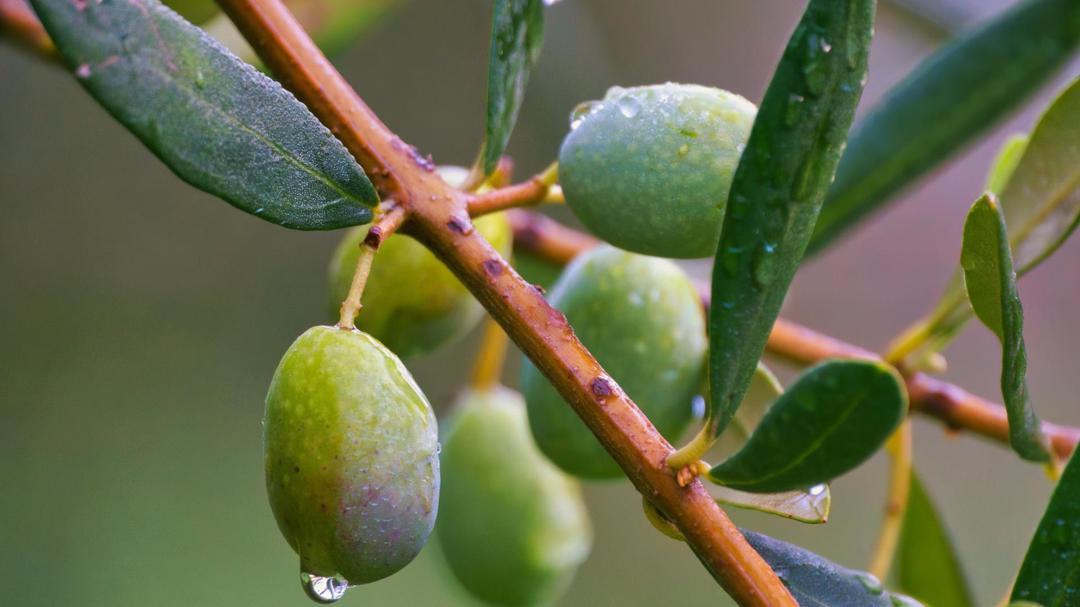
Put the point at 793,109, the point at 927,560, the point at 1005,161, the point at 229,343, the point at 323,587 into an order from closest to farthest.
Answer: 1. the point at 793,109
2. the point at 323,587
3. the point at 1005,161
4. the point at 927,560
5. the point at 229,343

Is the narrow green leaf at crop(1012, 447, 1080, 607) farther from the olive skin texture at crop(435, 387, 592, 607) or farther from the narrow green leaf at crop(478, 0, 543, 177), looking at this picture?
the olive skin texture at crop(435, 387, 592, 607)

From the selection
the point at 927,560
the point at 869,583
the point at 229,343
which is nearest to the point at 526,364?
the point at 869,583

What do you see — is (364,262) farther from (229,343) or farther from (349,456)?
(229,343)

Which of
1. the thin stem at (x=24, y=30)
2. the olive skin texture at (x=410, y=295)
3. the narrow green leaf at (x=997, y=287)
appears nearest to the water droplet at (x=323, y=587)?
the olive skin texture at (x=410, y=295)

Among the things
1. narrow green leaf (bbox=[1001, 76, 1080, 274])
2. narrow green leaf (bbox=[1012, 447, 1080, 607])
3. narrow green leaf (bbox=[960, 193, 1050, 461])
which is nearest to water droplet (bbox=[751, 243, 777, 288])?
narrow green leaf (bbox=[960, 193, 1050, 461])

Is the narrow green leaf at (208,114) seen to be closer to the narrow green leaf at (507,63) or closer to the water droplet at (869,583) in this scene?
the narrow green leaf at (507,63)
